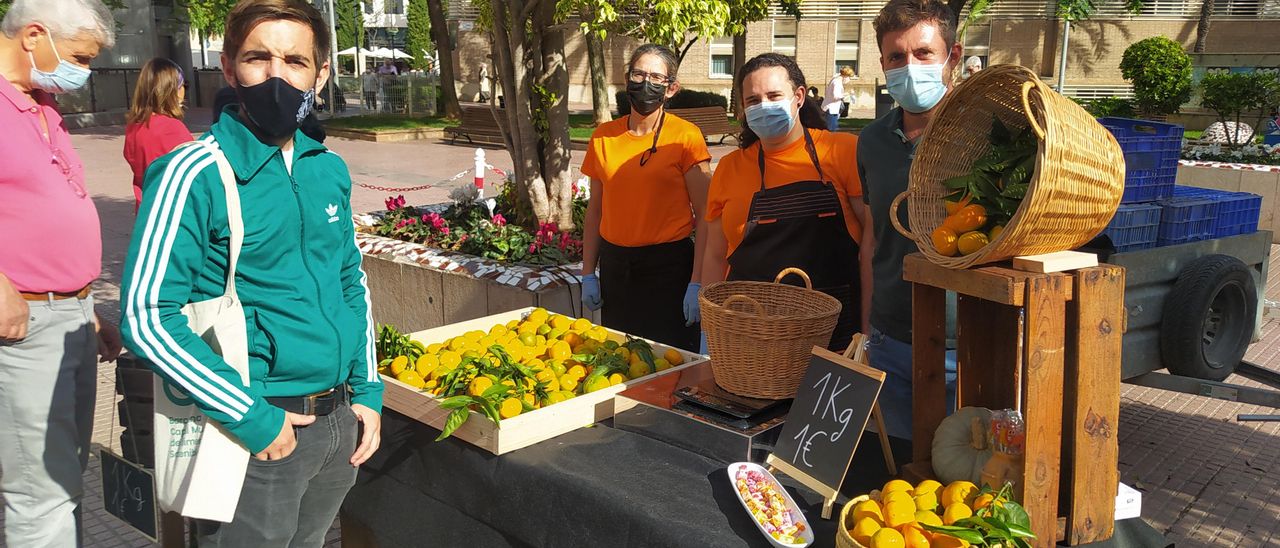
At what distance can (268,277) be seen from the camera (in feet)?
6.91

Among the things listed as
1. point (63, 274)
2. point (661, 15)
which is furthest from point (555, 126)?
point (63, 274)

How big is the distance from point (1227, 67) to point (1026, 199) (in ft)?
63.8

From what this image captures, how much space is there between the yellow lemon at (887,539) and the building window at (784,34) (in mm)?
37348

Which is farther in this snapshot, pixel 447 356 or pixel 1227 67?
pixel 1227 67

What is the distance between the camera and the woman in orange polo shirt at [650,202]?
4391 millimetres

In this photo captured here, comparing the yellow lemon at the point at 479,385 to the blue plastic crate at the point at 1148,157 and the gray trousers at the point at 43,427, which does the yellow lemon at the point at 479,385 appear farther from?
the blue plastic crate at the point at 1148,157

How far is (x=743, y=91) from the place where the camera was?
3.66m

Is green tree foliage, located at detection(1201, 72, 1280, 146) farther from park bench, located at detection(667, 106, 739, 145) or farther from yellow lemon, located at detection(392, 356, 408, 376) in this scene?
yellow lemon, located at detection(392, 356, 408, 376)

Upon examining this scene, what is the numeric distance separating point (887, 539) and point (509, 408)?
1.27 m

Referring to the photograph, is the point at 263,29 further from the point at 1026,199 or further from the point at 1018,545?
the point at 1018,545

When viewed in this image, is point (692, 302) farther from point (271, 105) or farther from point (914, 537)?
point (271, 105)

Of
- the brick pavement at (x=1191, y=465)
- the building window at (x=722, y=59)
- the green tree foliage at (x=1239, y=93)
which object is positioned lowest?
the brick pavement at (x=1191, y=465)

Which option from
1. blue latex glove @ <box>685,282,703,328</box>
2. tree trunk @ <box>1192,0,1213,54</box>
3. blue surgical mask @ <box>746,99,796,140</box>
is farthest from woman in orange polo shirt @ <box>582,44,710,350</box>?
tree trunk @ <box>1192,0,1213,54</box>

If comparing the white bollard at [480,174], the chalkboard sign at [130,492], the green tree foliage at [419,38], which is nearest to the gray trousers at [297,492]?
the chalkboard sign at [130,492]
